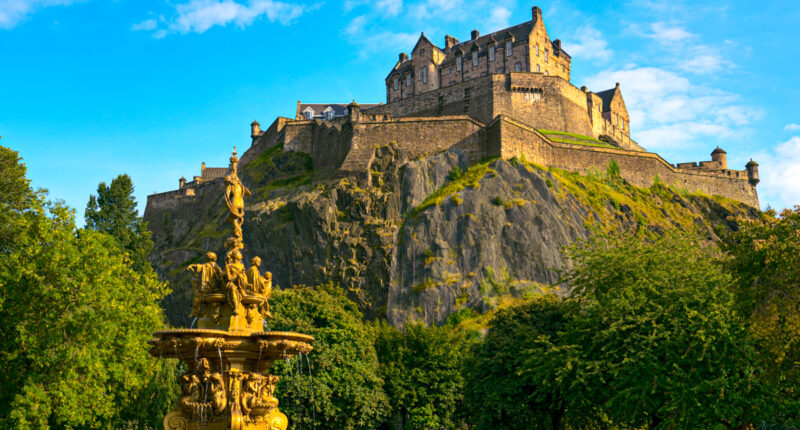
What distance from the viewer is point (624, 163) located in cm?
7381

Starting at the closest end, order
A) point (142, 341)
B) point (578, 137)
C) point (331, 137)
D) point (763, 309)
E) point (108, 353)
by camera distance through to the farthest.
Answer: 1. point (763, 309)
2. point (108, 353)
3. point (142, 341)
4. point (331, 137)
5. point (578, 137)

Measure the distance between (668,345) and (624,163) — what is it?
52.7 m

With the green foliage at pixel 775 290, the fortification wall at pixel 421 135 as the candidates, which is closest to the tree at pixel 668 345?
the green foliage at pixel 775 290

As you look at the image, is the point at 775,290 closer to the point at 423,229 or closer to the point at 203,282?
the point at 203,282

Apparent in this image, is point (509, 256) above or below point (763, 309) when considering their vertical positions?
above

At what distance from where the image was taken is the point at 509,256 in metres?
57.3

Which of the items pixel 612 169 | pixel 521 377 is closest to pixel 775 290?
pixel 521 377

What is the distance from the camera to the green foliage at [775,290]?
1833 cm

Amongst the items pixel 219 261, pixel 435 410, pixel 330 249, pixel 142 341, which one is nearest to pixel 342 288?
pixel 330 249

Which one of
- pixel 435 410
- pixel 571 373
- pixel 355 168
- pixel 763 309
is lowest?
pixel 435 410

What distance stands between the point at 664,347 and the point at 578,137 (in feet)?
177

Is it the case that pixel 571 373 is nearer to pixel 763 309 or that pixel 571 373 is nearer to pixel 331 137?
pixel 763 309

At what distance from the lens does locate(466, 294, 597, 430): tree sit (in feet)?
103

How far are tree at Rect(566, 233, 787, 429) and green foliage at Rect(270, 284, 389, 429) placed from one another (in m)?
13.7
